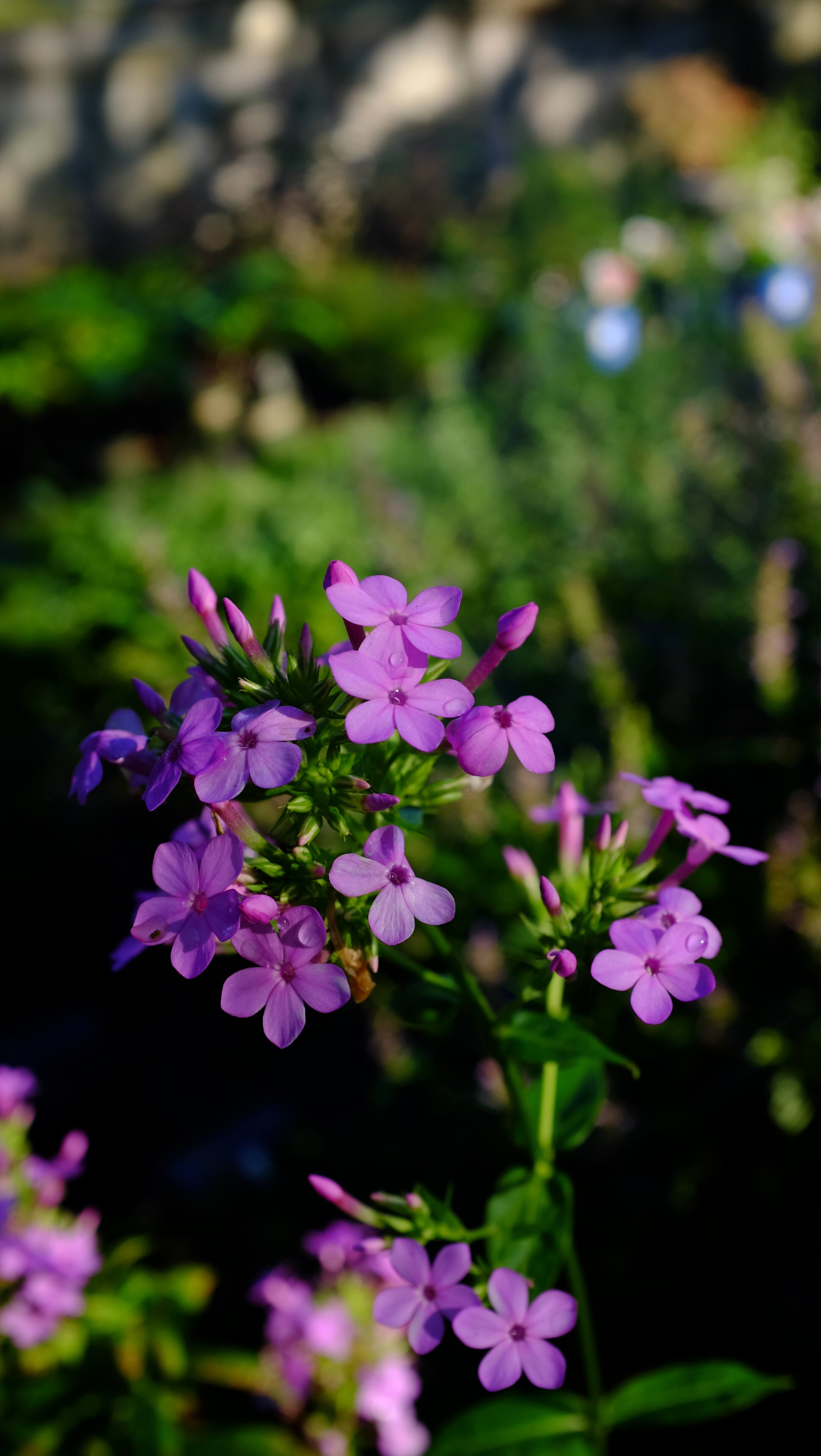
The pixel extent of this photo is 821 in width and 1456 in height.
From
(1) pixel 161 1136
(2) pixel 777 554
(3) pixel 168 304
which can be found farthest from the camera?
(3) pixel 168 304

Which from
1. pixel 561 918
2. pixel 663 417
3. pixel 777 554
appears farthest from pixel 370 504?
pixel 561 918

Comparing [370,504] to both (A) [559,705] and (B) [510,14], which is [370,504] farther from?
(B) [510,14]

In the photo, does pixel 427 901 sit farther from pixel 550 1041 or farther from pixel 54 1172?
pixel 54 1172

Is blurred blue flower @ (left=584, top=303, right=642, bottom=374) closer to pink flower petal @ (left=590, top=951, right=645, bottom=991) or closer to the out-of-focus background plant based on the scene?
the out-of-focus background plant

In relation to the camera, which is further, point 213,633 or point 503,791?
point 503,791

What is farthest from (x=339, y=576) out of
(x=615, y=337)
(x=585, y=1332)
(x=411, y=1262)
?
(x=615, y=337)

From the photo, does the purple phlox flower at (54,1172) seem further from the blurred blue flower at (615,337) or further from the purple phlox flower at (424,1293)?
the blurred blue flower at (615,337)

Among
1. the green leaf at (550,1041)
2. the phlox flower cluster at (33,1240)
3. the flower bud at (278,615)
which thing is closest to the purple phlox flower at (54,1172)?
the phlox flower cluster at (33,1240)

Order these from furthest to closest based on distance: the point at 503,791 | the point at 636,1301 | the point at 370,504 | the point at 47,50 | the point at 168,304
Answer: the point at 47,50 < the point at 168,304 < the point at 370,504 < the point at 503,791 < the point at 636,1301
